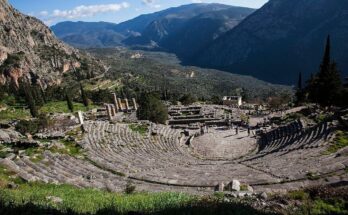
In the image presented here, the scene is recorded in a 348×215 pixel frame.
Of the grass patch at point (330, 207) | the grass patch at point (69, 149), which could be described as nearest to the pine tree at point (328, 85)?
the grass patch at point (69, 149)

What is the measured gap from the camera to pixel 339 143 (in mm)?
30547

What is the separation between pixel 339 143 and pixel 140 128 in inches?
978

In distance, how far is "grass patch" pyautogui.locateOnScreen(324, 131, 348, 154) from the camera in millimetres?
29197

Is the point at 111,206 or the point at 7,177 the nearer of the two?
the point at 111,206

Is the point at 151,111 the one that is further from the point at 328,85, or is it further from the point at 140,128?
the point at 328,85

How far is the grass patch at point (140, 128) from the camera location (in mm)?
45681

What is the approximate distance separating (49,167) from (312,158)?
1924cm

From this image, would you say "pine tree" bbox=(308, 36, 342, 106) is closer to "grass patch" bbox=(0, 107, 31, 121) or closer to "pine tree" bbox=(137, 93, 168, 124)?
"pine tree" bbox=(137, 93, 168, 124)

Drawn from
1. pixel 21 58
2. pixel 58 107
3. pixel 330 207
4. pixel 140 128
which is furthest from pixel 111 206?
pixel 21 58

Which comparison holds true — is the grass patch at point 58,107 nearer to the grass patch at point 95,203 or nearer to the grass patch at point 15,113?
the grass patch at point 15,113

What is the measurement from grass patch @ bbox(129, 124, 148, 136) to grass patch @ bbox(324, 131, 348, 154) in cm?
2239

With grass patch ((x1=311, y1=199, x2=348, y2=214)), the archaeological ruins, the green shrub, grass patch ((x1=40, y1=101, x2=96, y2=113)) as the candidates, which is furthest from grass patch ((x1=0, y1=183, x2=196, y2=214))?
grass patch ((x1=40, y1=101, x2=96, y2=113))

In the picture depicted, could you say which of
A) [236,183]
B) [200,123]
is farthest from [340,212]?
[200,123]

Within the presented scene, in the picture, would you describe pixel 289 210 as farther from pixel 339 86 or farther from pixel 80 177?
pixel 339 86
